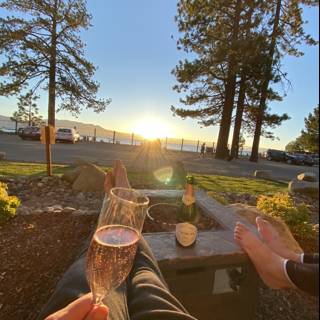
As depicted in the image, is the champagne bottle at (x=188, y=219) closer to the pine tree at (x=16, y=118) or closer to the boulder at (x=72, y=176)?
the boulder at (x=72, y=176)

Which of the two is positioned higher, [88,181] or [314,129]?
[314,129]

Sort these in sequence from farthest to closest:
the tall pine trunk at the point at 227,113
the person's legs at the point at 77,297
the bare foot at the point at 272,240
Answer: the tall pine trunk at the point at 227,113 → the bare foot at the point at 272,240 → the person's legs at the point at 77,297

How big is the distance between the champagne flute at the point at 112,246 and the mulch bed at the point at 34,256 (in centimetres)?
104

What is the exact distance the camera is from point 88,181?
4.40m

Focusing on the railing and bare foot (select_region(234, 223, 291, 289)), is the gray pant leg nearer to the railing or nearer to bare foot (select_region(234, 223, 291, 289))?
bare foot (select_region(234, 223, 291, 289))

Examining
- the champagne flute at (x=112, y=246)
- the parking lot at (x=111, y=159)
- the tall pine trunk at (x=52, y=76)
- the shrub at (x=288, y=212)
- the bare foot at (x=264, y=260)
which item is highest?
the tall pine trunk at (x=52, y=76)

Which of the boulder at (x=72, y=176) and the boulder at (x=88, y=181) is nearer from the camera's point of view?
the boulder at (x=88, y=181)

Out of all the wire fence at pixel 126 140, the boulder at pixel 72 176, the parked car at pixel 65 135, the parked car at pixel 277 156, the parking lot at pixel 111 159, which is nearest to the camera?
the boulder at pixel 72 176

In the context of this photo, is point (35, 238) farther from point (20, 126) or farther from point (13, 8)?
point (20, 126)

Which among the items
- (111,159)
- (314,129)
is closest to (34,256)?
(314,129)

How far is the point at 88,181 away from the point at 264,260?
11.8ft

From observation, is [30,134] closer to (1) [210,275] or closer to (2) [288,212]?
(2) [288,212]

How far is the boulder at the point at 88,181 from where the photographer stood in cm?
433

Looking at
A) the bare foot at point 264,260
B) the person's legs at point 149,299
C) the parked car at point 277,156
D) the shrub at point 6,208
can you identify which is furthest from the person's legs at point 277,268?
the parked car at point 277,156
